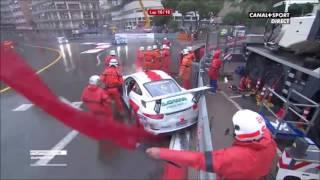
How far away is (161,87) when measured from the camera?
6.14 metres

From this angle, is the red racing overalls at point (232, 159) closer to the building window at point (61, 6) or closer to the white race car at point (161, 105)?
the building window at point (61, 6)

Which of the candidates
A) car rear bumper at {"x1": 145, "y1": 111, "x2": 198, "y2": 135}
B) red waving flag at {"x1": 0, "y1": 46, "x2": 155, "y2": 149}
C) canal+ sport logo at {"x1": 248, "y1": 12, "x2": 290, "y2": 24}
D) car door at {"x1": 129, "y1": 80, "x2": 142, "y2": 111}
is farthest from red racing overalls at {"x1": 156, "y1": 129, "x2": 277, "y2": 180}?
canal+ sport logo at {"x1": 248, "y1": 12, "x2": 290, "y2": 24}

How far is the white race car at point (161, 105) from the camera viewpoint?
17.5 feet

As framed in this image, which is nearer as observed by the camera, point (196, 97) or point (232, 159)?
point (232, 159)

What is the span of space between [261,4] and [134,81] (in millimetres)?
5898

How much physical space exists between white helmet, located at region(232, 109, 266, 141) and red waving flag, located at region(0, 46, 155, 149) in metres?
1.10

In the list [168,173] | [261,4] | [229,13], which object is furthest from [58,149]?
[261,4]

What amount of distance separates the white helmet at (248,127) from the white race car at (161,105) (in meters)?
2.59

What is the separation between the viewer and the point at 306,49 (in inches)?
265

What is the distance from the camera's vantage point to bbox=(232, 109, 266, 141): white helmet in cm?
220


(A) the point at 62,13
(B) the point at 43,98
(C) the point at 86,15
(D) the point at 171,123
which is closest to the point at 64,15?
(A) the point at 62,13

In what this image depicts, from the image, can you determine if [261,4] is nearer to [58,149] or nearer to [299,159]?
[299,159]

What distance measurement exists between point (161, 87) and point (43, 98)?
486 centimetres

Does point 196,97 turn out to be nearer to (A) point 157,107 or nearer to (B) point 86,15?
(A) point 157,107
